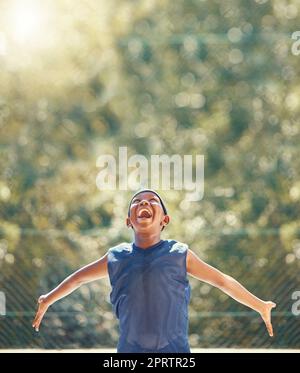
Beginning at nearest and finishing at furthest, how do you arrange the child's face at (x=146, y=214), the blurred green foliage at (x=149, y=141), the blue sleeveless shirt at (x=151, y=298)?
the blue sleeveless shirt at (x=151, y=298)
the child's face at (x=146, y=214)
the blurred green foliage at (x=149, y=141)

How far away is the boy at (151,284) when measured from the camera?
3330 mm

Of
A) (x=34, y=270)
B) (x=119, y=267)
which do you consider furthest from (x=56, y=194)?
(x=119, y=267)

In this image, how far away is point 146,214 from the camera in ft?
11.4

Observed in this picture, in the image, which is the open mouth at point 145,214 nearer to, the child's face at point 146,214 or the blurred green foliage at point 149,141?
the child's face at point 146,214

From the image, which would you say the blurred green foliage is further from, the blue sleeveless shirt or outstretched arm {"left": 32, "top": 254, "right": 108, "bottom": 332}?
the blue sleeveless shirt

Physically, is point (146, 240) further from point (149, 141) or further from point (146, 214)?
point (149, 141)

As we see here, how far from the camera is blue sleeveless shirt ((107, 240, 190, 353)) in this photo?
3328 mm

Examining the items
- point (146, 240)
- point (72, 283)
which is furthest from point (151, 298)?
point (72, 283)

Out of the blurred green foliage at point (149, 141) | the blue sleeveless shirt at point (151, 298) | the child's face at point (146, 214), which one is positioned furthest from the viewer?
the blurred green foliage at point (149, 141)

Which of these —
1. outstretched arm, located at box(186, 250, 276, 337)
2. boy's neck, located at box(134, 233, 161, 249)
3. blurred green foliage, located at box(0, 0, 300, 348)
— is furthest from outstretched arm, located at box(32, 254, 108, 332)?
blurred green foliage, located at box(0, 0, 300, 348)

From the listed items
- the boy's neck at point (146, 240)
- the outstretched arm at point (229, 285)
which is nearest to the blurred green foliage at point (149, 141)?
the outstretched arm at point (229, 285)

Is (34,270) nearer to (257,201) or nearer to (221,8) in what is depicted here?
(257,201)

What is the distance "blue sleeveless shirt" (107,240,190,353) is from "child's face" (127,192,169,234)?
0.26ft

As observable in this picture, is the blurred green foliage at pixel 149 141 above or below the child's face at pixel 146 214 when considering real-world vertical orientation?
above
